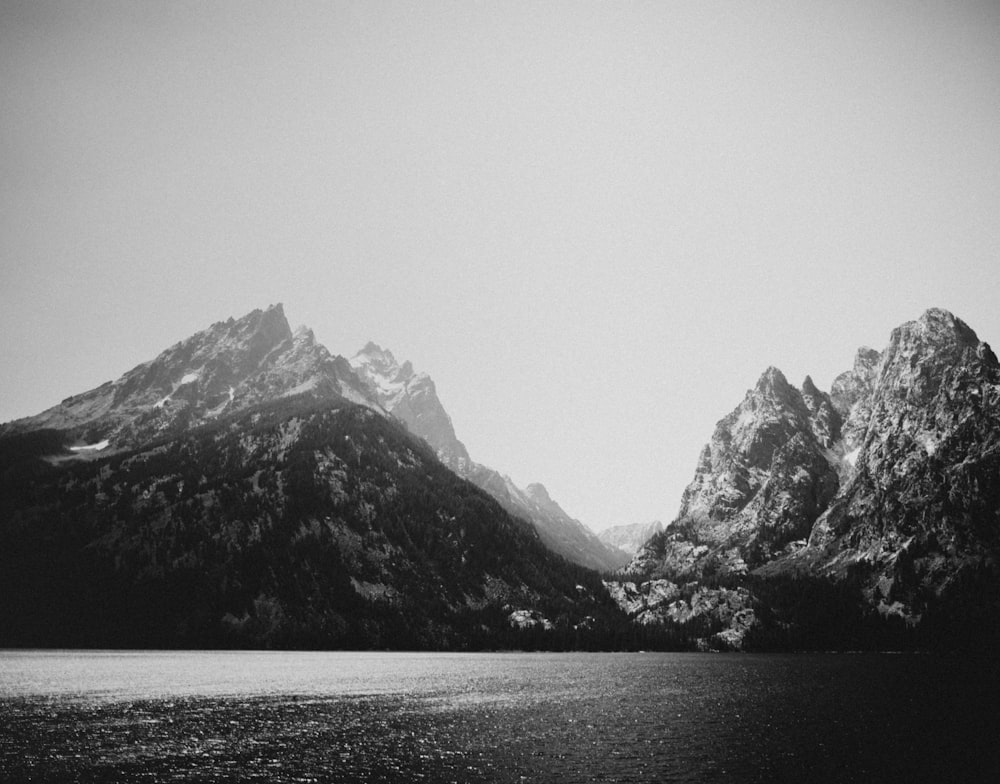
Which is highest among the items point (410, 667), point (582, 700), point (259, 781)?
point (259, 781)

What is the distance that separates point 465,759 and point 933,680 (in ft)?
411

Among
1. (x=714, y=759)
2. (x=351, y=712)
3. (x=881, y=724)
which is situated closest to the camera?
(x=714, y=759)

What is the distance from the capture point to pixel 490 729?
77875 mm

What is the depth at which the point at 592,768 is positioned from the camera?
5688cm

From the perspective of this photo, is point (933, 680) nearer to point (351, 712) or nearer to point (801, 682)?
point (801, 682)

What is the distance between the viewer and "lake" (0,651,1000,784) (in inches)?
2178

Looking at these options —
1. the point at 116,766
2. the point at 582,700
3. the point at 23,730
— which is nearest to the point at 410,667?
the point at 582,700

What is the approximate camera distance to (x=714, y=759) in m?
59.9

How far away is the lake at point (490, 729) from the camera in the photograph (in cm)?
5531

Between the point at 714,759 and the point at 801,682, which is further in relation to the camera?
the point at 801,682

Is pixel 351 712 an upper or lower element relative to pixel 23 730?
lower

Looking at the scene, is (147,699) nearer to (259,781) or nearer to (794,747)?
(259,781)

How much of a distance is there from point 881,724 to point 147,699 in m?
108

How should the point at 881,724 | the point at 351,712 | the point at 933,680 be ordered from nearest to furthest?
the point at 881,724 < the point at 351,712 < the point at 933,680
